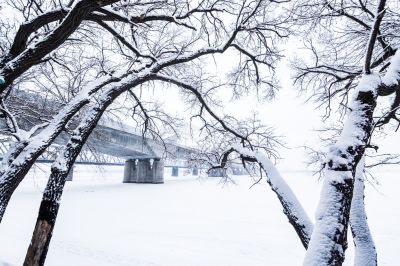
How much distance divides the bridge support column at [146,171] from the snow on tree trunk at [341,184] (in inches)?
1784

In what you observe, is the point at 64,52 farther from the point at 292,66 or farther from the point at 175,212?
the point at 175,212

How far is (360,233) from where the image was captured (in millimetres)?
4891

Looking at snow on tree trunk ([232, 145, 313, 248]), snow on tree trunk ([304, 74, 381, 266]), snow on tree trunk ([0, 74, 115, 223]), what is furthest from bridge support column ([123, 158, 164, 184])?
snow on tree trunk ([304, 74, 381, 266])

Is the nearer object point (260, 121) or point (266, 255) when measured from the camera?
point (260, 121)

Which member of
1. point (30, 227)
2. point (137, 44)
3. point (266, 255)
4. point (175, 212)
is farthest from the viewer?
point (175, 212)

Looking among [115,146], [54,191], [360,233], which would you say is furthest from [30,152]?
[115,146]

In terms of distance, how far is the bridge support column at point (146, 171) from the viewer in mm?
48812

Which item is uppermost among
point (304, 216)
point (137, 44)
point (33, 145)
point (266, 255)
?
point (137, 44)

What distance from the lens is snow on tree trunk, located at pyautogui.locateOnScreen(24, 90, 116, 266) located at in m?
5.42

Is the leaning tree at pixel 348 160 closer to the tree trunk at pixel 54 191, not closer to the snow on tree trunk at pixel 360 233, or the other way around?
the snow on tree trunk at pixel 360 233

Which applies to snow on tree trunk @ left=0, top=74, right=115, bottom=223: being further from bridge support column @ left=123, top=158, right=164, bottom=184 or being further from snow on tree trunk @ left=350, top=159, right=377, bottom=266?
bridge support column @ left=123, top=158, right=164, bottom=184

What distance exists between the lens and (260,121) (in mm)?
8211

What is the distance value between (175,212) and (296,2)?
1396cm

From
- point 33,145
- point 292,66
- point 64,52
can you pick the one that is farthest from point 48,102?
point 292,66
